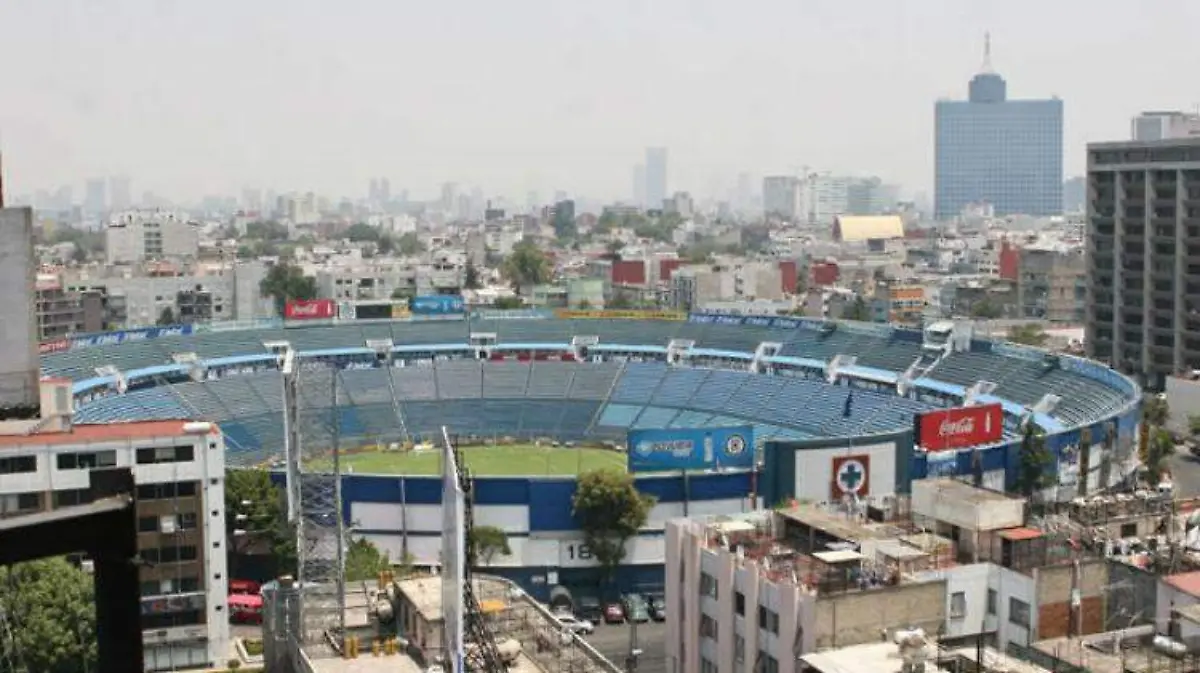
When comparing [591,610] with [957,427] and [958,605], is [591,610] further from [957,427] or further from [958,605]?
[958,605]

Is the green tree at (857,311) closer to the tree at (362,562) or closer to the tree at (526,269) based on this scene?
the tree at (526,269)

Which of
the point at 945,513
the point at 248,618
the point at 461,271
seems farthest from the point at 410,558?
the point at 461,271

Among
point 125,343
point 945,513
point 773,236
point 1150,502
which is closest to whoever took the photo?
point 945,513

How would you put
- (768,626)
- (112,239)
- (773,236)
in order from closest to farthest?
(768,626), (112,239), (773,236)

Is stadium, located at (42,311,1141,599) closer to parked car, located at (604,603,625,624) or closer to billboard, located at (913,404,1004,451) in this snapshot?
billboard, located at (913,404,1004,451)

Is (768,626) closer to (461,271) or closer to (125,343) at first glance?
(125,343)

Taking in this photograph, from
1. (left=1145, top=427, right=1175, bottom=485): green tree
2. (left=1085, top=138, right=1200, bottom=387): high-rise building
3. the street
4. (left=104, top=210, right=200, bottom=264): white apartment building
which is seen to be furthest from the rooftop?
(left=104, top=210, right=200, bottom=264): white apartment building

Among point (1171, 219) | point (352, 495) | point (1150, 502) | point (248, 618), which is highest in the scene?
point (1171, 219)
